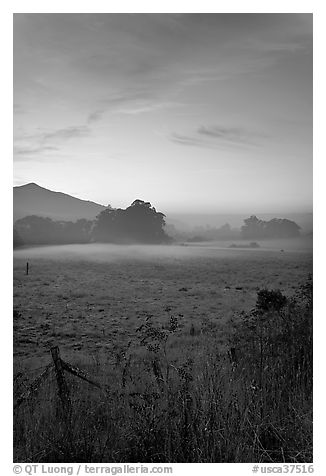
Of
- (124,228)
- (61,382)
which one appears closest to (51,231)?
(124,228)

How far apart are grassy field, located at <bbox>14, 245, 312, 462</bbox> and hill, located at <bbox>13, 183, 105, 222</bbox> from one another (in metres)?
0.32

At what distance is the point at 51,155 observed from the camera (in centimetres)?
420

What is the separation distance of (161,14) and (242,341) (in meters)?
2.94

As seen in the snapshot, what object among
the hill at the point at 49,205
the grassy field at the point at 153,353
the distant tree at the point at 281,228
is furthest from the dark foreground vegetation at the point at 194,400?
the hill at the point at 49,205

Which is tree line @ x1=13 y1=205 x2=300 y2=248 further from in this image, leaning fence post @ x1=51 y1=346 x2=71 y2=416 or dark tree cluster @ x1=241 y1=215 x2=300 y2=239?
leaning fence post @ x1=51 y1=346 x2=71 y2=416

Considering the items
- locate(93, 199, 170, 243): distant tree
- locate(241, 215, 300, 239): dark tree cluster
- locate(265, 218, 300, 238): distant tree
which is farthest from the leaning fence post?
locate(265, 218, 300, 238): distant tree

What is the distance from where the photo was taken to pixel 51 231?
14.4 ft

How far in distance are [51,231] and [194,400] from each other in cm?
202

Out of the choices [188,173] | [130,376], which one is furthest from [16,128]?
[130,376]

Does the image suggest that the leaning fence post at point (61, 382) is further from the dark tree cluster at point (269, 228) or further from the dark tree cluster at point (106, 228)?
the dark tree cluster at point (269, 228)

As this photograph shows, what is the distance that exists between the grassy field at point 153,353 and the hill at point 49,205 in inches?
12.7

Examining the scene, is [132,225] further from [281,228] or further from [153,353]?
→ [281,228]

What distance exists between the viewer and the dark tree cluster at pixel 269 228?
423cm

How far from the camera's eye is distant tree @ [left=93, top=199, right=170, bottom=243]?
169 inches
